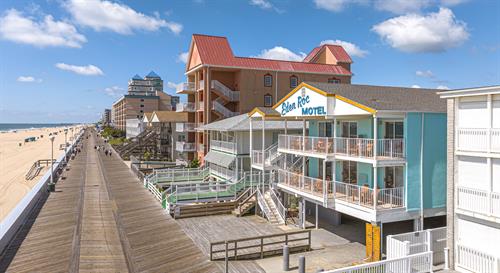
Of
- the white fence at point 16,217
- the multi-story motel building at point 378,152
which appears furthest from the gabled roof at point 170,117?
the multi-story motel building at point 378,152

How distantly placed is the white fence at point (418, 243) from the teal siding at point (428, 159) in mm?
1651

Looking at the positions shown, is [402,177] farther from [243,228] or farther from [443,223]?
[243,228]

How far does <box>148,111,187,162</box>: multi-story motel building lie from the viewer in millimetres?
54406

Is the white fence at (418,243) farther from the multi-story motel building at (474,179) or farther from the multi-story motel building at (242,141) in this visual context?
the multi-story motel building at (242,141)

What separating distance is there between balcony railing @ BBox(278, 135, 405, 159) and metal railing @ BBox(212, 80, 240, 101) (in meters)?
20.0

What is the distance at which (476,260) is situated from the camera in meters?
14.4

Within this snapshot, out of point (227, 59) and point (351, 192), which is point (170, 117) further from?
point (351, 192)

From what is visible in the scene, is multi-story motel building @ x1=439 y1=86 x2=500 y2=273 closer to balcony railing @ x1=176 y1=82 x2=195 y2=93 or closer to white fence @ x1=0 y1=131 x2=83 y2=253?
white fence @ x1=0 y1=131 x2=83 y2=253

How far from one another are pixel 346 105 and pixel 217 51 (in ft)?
95.4

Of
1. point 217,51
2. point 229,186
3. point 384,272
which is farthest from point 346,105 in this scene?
point 217,51

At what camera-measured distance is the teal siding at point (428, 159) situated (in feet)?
56.1

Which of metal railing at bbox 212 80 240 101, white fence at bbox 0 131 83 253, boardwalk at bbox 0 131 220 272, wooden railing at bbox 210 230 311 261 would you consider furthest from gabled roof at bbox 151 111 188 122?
wooden railing at bbox 210 230 311 261

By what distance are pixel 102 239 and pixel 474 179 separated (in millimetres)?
18330

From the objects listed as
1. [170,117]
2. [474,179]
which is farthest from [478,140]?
[170,117]
